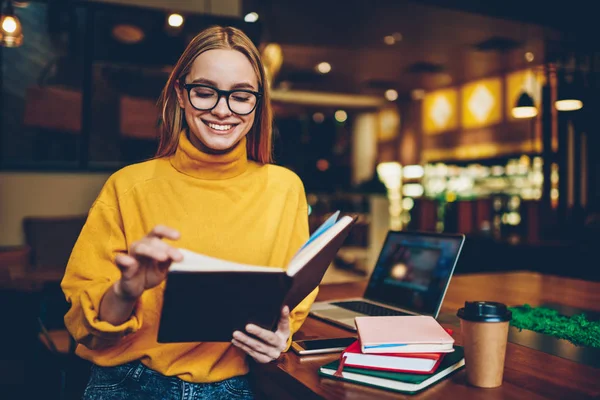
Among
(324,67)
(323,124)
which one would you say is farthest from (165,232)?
→ (323,124)

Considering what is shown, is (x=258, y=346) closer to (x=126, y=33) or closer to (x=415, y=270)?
(x=415, y=270)

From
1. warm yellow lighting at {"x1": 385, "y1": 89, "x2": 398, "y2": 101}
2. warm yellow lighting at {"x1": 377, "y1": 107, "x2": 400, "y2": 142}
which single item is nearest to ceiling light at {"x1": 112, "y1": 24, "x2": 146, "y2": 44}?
warm yellow lighting at {"x1": 385, "y1": 89, "x2": 398, "y2": 101}

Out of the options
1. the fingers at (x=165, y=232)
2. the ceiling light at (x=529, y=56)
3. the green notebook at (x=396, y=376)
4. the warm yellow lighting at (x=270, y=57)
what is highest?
the ceiling light at (x=529, y=56)

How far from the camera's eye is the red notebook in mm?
956

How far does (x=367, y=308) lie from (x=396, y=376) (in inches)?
26.4

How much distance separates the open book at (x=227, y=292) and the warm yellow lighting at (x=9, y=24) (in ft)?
10.7

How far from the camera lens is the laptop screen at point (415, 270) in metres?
1.49

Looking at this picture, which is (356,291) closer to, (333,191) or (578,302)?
(578,302)

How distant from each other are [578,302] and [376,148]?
→ 11272mm

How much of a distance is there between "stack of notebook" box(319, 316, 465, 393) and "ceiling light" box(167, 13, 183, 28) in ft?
13.1

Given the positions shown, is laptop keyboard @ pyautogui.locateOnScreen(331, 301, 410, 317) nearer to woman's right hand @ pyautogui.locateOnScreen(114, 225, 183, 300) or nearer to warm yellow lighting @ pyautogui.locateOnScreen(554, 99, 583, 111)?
woman's right hand @ pyautogui.locateOnScreen(114, 225, 183, 300)

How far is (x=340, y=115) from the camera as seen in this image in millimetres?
12891

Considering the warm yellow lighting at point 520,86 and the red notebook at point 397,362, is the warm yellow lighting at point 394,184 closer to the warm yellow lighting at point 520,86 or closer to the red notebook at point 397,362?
the warm yellow lighting at point 520,86

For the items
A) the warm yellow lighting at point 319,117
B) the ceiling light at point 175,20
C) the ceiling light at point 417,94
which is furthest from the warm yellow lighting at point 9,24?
the warm yellow lighting at point 319,117
